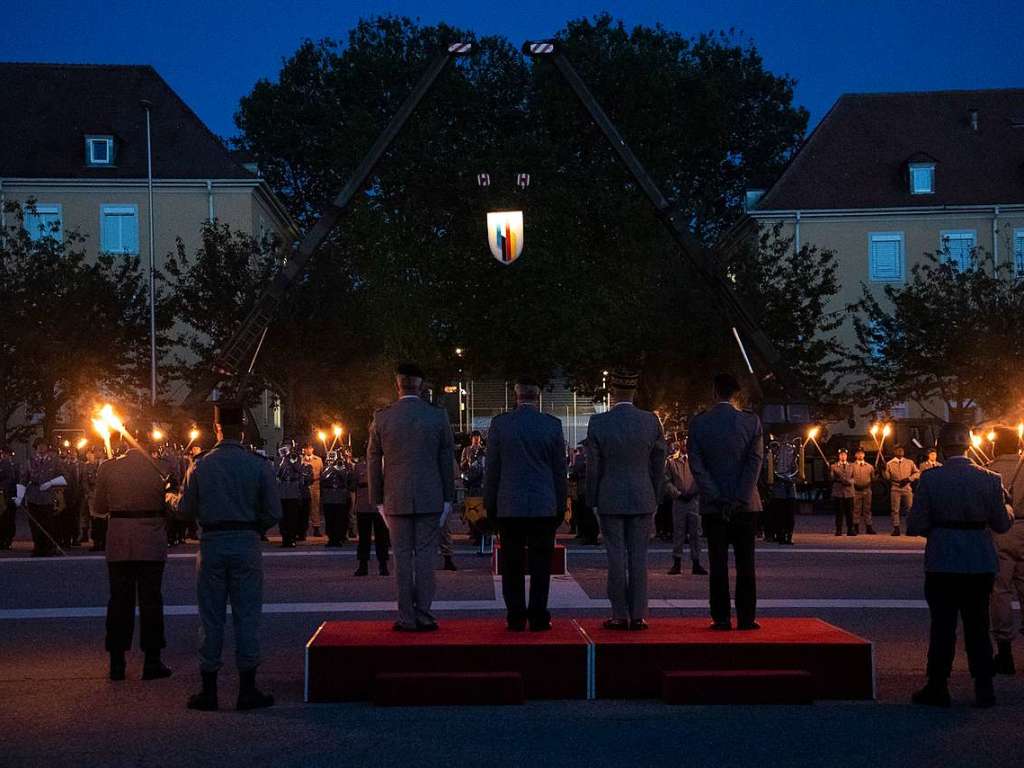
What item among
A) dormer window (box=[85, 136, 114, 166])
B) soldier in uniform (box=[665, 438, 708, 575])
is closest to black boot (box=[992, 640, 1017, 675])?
soldier in uniform (box=[665, 438, 708, 575])

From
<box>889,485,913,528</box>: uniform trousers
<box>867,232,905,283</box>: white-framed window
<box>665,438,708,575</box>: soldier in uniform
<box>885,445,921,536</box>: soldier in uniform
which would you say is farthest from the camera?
<box>867,232,905,283</box>: white-framed window

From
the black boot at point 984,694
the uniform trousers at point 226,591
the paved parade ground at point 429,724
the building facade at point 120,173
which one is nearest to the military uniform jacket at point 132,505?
the paved parade ground at point 429,724

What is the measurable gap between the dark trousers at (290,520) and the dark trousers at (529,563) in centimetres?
1698

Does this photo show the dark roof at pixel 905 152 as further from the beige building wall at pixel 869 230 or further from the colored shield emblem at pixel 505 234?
the colored shield emblem at pixel 505 234

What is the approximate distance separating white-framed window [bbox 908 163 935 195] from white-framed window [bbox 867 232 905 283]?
6.21 feet

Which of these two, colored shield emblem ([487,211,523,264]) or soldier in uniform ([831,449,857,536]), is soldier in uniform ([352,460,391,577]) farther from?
colored shield emblem ([487,211,523,264])

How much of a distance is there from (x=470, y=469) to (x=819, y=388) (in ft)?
90.4

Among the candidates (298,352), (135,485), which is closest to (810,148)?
(298,352)

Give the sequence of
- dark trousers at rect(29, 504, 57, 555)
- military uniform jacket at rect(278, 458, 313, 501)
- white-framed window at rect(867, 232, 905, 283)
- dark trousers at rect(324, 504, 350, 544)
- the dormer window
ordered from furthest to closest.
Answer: white-framed window at rect(867, 232, 905, 283), the dormer window, military uniform jacket at rect(278, 458, 313, 501), dark trousers at rect(324, 504, 350, 544), dark trousers at rect(29, 504, 57, 555)

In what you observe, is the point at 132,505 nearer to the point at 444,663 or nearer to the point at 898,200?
the point at 444,663

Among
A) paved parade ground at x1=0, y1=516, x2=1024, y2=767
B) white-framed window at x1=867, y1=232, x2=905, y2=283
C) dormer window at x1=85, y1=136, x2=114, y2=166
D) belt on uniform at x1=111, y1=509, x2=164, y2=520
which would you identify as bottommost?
paved parade ground at x1=0, y1=516, x2=1024, y2=767

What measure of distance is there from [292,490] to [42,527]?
185 inches

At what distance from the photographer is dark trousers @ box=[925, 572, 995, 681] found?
10.3 meters

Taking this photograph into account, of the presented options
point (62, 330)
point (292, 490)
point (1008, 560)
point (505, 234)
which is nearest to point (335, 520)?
point (292, 490)
